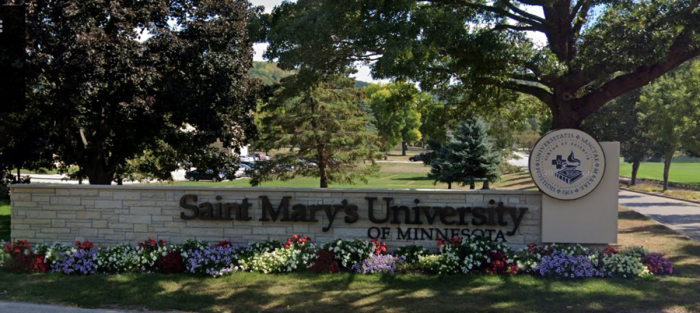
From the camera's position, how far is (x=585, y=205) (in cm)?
991

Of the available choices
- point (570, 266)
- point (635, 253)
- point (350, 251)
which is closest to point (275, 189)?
point (350, 251)

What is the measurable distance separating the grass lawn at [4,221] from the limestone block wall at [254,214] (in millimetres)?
3242

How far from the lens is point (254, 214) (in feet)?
34.9

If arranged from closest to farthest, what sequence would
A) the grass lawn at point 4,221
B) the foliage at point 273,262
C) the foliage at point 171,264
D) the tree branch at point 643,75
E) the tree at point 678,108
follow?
the foliage at point 273,262 → the foliage at point 171,264 → the tree branch at point 643,75 → the grass lawn at point 4,221 → the tree at point 678,108

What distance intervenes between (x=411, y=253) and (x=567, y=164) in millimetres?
3233

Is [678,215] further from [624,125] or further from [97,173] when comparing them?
[97,173]

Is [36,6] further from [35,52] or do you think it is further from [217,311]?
[217,311]

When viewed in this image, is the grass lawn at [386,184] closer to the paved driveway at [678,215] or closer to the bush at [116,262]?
the paved driveway at [678,215]

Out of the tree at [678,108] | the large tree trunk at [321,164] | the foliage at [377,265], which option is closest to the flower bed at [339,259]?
the foliage at [377,265]

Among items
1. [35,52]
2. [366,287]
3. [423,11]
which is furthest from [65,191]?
[423,11]

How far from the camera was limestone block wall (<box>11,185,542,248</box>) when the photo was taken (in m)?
10.1

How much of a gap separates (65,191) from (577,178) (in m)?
9.67

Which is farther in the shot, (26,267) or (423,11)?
(423,11)

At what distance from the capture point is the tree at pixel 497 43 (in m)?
10.9
